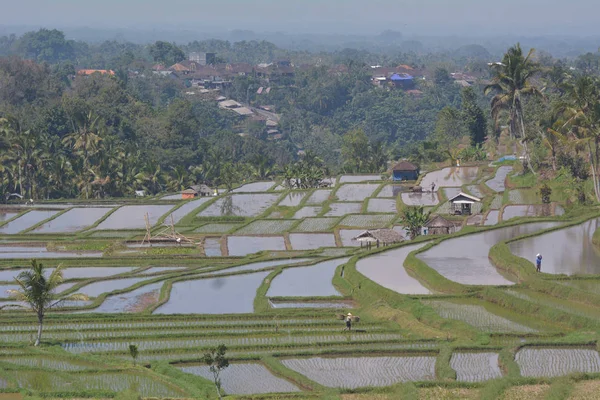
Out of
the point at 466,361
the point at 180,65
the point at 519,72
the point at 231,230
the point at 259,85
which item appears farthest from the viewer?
the point at 180,65

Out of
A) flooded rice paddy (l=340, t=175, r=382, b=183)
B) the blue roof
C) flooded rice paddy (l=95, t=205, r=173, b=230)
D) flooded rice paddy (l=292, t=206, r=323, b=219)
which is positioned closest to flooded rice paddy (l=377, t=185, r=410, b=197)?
flooded rice paddy (l=292, t=206, r=323, b=219)

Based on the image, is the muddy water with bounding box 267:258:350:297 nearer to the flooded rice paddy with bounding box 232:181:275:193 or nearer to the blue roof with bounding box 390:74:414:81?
the flooded rice paddy with bounding box 232:181:275:193

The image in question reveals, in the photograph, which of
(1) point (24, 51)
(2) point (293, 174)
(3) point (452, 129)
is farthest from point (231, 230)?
(1) point (24, 51)

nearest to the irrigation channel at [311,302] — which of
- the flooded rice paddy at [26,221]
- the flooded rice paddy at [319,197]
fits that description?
the flooded rice paddy at [26,221]

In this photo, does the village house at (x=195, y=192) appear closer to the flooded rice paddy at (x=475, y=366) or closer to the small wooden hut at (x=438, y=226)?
the small wooden hut at (x=438, y=226)

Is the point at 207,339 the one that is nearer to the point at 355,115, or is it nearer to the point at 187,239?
the point at 187,239
